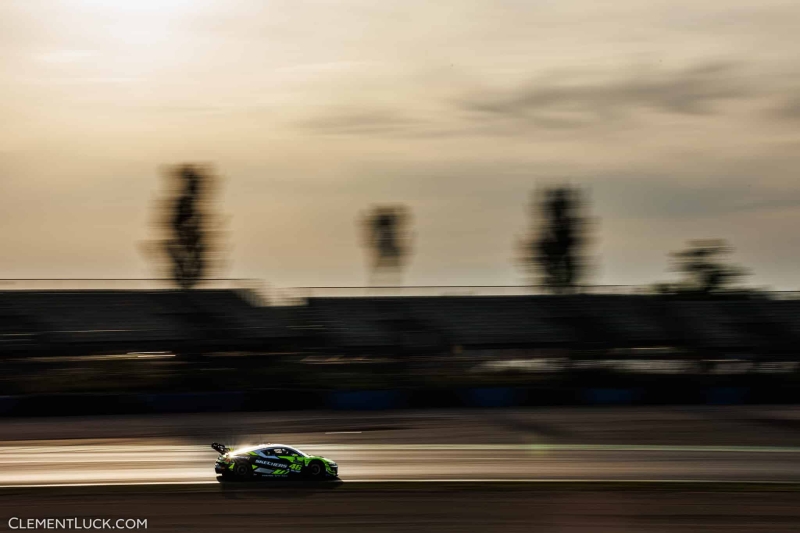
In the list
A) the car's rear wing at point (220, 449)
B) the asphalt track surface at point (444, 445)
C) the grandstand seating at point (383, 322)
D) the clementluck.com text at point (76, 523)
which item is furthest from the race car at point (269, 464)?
the grandstand seating at point (383, 322)

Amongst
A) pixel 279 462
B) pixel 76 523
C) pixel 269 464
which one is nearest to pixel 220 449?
pixel 269 464

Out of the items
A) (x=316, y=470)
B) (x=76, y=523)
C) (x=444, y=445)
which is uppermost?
(x=316, y=470)

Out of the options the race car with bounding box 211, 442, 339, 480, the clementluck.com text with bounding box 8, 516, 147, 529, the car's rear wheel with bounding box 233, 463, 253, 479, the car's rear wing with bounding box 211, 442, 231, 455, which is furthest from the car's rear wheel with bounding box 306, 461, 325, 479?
the clementluck.com text with bounding box 8, 516, 147, 529

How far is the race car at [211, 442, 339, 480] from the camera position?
12.5 m

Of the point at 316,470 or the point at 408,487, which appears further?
the point at 408,487

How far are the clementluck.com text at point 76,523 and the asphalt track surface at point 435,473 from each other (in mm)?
195

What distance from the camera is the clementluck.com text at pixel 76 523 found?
34.8 ft

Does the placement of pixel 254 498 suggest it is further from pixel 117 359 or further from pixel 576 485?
pixel 117 359

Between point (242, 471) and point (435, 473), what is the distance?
3549 mm

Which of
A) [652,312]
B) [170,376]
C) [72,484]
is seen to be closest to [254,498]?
[72,484]

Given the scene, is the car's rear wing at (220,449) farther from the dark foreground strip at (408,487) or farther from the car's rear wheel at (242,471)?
the dark foreground strip at (408,487)

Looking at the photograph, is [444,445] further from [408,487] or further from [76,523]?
[76,523]

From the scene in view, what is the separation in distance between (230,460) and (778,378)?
2339 centimetres

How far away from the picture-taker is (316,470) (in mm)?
12805
